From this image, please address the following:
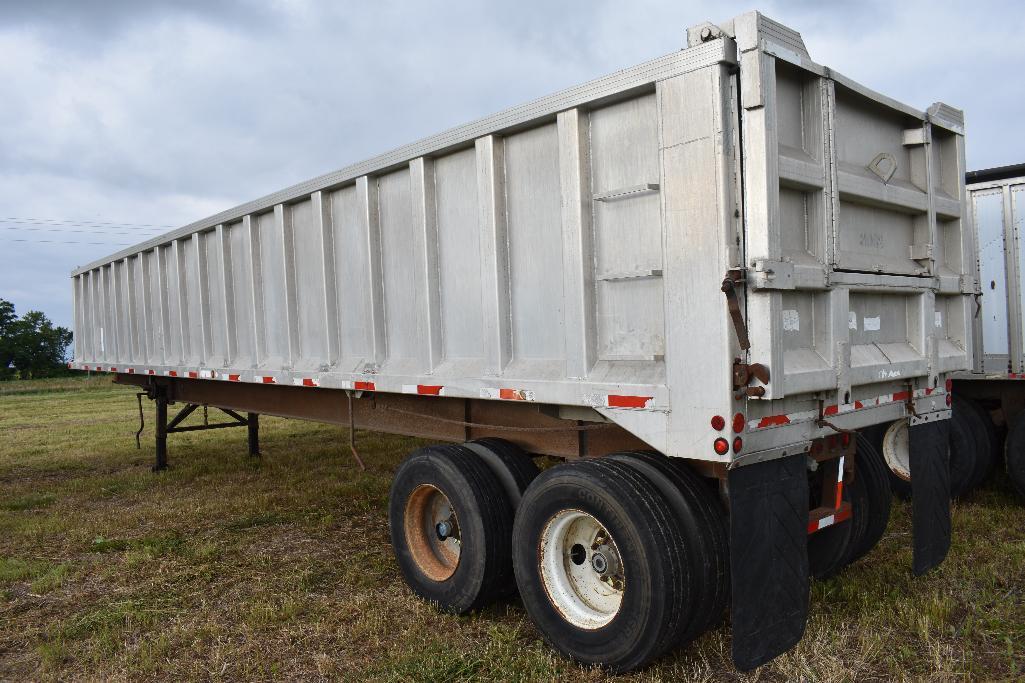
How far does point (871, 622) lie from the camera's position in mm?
4062

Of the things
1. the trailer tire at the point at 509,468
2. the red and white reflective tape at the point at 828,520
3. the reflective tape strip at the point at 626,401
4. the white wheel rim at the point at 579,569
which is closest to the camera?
the reflective tape strip at the point at 626,401

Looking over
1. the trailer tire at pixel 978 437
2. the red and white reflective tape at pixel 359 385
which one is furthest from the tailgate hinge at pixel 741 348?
the trailer tire at pixel 978 437

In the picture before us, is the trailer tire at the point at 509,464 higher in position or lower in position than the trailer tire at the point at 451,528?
higher

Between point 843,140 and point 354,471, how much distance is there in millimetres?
7124

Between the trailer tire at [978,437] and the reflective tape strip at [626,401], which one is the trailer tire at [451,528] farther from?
the trailer tire at [978,437]

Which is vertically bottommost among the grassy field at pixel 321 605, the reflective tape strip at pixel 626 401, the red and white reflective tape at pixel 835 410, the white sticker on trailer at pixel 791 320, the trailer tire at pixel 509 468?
the grassy field at pixel 321 605

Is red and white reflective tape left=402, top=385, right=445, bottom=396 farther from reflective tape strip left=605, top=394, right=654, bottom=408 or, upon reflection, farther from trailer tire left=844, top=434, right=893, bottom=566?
trailer tire left=844, top=434, right=893, bottom=566

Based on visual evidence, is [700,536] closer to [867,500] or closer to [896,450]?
[867,500]

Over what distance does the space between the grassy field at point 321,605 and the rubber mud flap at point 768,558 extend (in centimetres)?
33

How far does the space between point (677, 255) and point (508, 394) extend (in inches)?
52.0

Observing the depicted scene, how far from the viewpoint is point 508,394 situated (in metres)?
4.17

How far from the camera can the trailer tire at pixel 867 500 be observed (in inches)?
183

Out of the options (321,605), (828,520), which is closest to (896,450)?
(828,520)

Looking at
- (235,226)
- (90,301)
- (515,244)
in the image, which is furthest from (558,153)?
(90,301)
